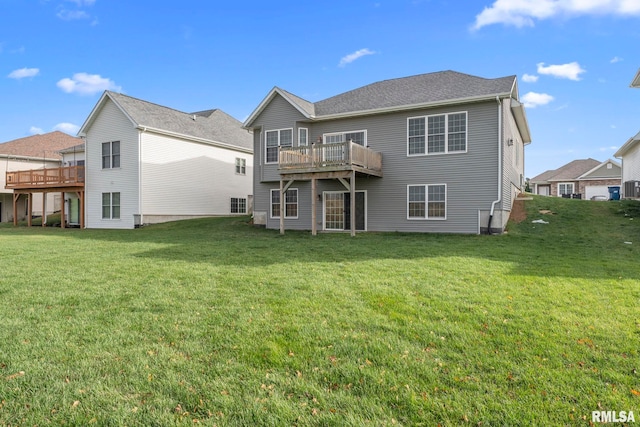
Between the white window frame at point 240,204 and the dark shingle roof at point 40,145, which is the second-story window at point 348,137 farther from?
the dark shingle roof at point 40,145

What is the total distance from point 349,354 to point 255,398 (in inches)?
44.4

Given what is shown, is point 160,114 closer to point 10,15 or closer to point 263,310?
point 10,15

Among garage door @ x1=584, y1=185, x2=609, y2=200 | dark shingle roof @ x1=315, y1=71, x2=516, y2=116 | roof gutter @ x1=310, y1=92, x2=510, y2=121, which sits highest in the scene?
dark shingle roof @ x1=315, y1=71, x2=516, y2=116

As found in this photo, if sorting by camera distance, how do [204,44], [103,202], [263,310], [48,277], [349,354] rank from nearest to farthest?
[349,354] < [263,310] < [48,277] < [204,44] < [103,202]

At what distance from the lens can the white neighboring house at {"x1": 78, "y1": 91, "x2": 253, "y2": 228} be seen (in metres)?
21.2

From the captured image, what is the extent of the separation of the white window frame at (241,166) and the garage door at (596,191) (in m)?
32.4

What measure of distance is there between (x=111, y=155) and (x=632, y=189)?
103 feet

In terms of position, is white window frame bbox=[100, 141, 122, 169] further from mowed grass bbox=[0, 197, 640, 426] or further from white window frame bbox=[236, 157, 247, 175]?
mowed grass bbox=[0, 197, 640, 426]

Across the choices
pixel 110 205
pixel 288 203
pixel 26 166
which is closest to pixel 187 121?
pixel 110 205

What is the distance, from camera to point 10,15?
683 inches

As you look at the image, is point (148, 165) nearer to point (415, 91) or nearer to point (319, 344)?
point (415, 91)

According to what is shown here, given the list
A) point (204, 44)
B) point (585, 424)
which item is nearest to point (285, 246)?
point (585, 424)

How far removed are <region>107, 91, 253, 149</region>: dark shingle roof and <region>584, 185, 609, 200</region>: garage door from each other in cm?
Result: 3225

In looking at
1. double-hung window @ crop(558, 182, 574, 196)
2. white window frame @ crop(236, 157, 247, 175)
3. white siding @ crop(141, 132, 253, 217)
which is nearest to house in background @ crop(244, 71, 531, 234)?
white siding @ crop(141, 132, 253, 217)
